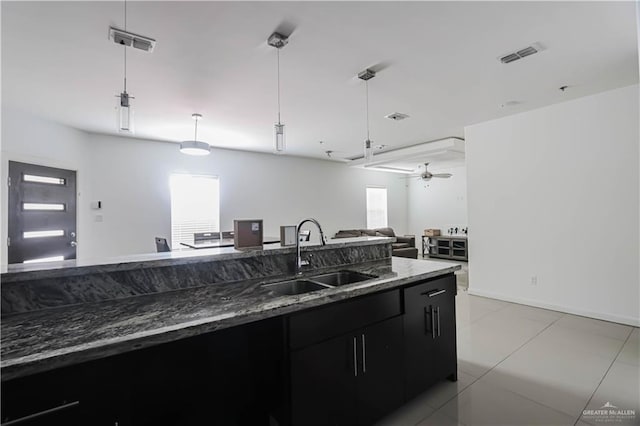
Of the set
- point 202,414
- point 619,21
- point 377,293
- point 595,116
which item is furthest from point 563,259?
point 202,414

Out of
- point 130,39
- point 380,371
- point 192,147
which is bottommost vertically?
point 380,371

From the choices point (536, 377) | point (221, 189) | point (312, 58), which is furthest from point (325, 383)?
point (221, 189)

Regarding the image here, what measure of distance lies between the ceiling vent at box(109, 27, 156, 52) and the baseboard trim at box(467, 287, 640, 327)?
17.0ft

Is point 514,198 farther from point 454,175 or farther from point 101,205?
point 101,205

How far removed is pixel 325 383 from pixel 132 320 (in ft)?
3.21

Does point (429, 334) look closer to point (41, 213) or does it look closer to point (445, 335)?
point (445, 335)

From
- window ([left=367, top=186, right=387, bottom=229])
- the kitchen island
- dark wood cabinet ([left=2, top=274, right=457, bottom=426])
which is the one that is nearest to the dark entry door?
the kitchen island

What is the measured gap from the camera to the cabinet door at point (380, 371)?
5.66 feet

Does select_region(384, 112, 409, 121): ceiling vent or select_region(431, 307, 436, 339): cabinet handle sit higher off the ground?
select_region(384, 112, 409, 121): ceiling vent

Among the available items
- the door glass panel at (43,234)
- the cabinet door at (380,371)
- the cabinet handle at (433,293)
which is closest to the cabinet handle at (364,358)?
→ the cabinet door at (380,371)

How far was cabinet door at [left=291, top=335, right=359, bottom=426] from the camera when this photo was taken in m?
1.47

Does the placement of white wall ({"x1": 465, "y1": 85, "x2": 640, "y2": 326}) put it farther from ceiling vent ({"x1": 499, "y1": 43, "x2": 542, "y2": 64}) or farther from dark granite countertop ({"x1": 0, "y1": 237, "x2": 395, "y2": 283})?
dark granite countertop ({"x1": 0, "y1": 237, "x2": 395, "y2": 283})

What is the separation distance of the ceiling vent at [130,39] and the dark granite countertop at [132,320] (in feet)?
6.24

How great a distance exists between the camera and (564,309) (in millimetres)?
3857
